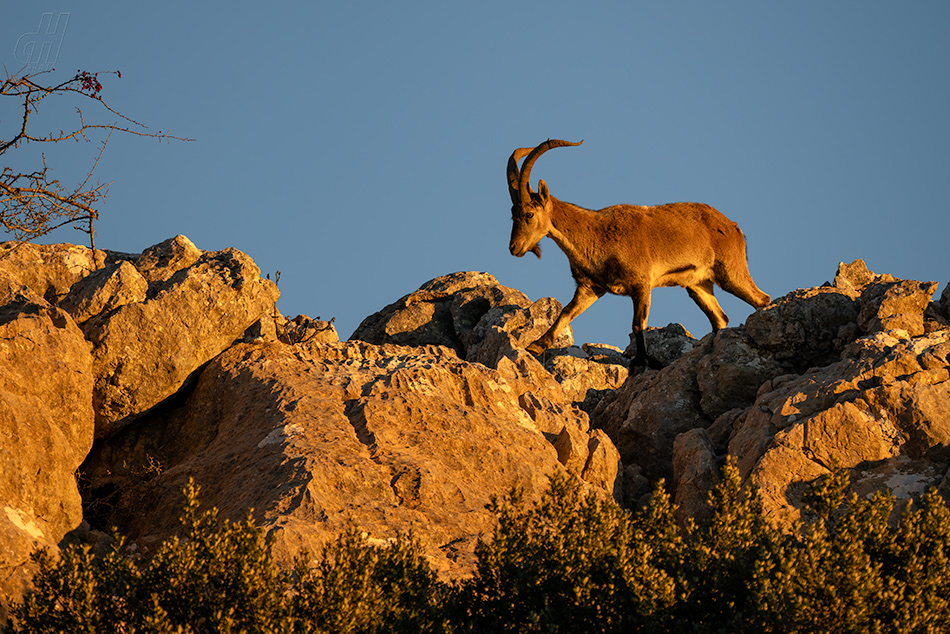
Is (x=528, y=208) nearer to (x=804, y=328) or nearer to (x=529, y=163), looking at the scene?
(x=529, y=163)

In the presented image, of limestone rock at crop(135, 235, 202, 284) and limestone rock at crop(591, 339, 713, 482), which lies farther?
limestone rock at crop(591, 339, 713, 482)

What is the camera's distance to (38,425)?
596 centimetres

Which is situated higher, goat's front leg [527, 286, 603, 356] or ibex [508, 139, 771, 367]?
ibex [508, 139, 771, 367]

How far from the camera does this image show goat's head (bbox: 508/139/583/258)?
1352cm

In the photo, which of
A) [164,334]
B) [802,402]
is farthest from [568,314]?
[164,334]

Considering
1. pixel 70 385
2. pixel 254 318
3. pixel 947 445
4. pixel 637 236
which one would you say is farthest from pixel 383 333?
pixel 947 445

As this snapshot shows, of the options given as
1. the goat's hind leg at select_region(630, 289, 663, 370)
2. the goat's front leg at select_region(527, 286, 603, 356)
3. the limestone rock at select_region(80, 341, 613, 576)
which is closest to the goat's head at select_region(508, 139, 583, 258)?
the goat's front leg at select_region(527, 286, 603, 356)

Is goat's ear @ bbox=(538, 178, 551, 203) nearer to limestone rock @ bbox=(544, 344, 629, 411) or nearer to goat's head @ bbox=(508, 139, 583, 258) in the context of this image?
goat's head @ bbox=(508, 139, 583, 258)

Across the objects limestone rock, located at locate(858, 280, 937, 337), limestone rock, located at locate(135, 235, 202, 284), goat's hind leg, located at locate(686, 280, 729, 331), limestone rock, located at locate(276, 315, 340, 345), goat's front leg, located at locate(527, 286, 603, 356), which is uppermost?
goat's hind leg, located at locate(686, 280, 729, 331)

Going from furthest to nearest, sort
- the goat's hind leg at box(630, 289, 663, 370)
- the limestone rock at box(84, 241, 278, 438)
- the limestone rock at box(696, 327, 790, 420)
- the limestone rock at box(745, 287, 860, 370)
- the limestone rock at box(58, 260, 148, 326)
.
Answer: the goat's hind leg at box(630, 289, 663, 370) → the limestone rock at box(745, 287, 860, 370) → the limestone rock at box(696, 327, 790, 420) → the limestone rock at box(58, 260, 148, 326) → the limestone rock at box(84, 241, 278, 438)

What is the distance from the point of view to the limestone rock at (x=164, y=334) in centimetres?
703

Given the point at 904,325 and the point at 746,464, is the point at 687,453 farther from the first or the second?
the point at 904,325

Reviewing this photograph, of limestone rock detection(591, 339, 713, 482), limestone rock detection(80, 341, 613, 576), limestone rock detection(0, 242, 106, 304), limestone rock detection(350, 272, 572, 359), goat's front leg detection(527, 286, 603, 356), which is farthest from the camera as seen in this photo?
limestone rock detection(350, 272, 572, 359)

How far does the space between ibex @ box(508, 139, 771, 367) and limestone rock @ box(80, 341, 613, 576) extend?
5.38 metres
